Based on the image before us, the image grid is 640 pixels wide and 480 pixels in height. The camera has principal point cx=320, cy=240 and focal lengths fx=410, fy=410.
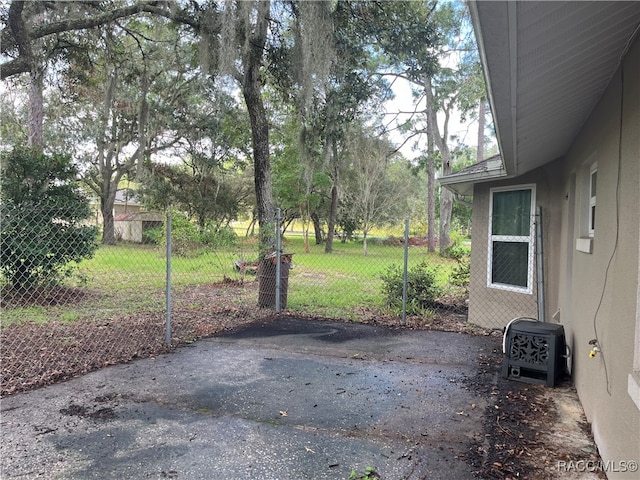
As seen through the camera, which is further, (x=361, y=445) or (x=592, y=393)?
(x=592, y=393)

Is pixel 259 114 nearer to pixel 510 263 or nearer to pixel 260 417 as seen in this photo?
pixel 510 263

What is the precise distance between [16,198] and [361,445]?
6.63 meters

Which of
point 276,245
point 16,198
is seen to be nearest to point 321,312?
point 276,245

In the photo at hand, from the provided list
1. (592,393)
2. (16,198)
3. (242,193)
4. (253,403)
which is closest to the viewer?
(592,393)

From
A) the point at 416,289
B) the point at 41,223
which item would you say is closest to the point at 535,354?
the point at 416,289

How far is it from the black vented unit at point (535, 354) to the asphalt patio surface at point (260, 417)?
0.83 feet

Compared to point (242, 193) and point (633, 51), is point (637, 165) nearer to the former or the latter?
point (633, 51)

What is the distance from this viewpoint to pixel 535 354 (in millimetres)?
3826

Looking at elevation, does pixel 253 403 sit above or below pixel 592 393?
below

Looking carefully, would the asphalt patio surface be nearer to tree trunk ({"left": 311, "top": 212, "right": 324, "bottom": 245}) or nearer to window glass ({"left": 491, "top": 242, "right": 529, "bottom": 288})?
window glass ({"left": 491, "top": 242, "right": 529, "bottom": 288})

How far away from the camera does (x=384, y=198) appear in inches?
944

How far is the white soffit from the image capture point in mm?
1649

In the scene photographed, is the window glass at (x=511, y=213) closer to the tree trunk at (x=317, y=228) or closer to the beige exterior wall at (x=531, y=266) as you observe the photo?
the beige exterior wall at (x=531, y=266)

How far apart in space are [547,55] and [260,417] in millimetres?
2911
